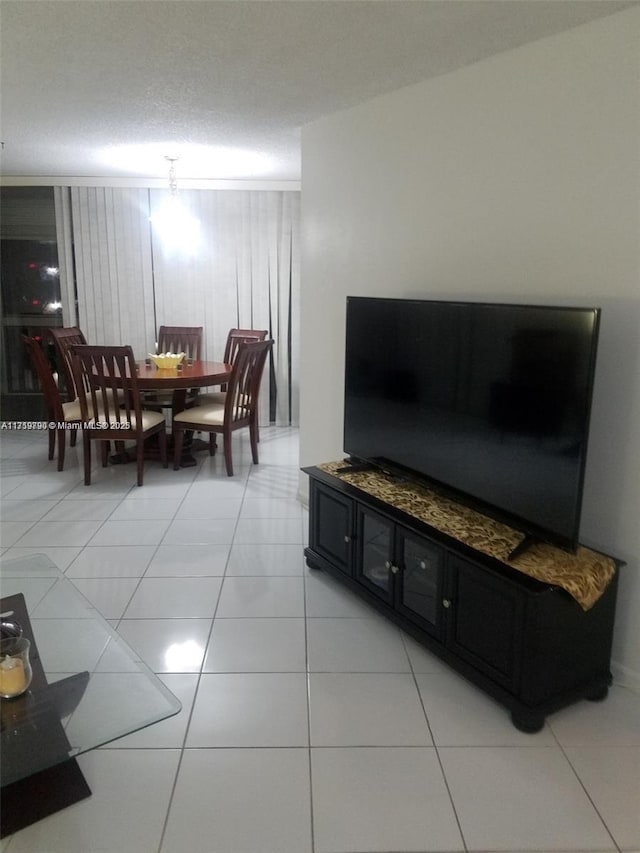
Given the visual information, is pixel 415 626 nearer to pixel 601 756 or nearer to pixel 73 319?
pixel 601 756

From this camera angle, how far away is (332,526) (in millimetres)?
3016

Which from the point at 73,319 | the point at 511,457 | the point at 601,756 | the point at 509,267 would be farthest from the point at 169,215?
the point at 601,756

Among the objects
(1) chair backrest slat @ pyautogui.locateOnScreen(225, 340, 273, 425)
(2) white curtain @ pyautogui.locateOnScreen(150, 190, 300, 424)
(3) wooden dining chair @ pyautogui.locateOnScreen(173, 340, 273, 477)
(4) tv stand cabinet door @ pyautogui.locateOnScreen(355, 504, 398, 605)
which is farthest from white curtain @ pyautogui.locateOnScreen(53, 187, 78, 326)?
(4) tv stand cabinet door @ pyautogui.locateOnScreen(355, 504, 398, 605)

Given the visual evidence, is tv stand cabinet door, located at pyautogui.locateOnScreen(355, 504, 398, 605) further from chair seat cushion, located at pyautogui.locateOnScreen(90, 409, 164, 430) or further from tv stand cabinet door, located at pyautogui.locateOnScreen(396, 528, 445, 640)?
chair seat cushion, located at pyautogui.locateOnScreen(90, 409, 164, 430)

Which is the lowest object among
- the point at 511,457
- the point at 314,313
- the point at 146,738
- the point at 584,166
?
the point at 146,738

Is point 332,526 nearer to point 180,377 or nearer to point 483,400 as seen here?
point 483,400

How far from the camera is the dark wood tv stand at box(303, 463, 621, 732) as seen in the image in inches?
81.0

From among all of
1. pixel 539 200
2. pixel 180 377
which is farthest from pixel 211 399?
pixel 539 200

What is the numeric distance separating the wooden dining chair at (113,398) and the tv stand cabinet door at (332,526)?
187 cm

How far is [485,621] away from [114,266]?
4.92 m

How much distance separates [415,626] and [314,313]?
2024 mm

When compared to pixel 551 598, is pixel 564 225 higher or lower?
higher

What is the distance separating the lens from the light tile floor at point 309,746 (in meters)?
1.73

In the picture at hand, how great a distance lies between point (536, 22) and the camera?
7.12ft
